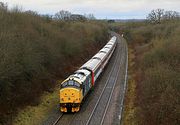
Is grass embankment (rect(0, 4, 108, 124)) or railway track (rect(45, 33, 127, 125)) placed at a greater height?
grass embankment (rect(0, 4, 108, 124))

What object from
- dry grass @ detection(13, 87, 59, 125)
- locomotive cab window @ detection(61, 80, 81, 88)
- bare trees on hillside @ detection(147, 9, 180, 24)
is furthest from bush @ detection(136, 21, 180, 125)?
bare trees on hillside @ detection(147, 9, 180, 24)

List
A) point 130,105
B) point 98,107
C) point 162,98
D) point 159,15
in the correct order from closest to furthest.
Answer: point 162,98
point 98,107
point 130,105
point 159,15

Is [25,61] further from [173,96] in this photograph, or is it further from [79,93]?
[173,96]

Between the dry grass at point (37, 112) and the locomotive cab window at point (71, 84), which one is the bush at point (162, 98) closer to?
the locomotive cab window at point (71, 84)

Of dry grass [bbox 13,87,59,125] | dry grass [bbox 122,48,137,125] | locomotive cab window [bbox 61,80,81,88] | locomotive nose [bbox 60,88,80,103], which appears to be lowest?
dry grass [bbox 122,48,137,125]

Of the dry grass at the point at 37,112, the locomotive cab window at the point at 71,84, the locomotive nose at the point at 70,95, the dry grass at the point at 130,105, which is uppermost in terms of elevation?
the locomotive cab window at the point at 71,84

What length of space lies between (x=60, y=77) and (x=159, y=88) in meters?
18.7

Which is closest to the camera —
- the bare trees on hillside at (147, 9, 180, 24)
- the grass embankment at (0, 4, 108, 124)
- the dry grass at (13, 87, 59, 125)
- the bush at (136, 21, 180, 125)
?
the bush at (136, 21, 180, 125)

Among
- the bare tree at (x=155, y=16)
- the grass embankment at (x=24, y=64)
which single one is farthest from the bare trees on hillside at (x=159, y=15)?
the grass embankment at (x=24, y=64)

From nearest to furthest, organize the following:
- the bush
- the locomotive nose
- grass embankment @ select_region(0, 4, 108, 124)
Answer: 1. the bush
2. grass embankment @ select_region(0, 4, 108, 124)
3. the locomotive nose

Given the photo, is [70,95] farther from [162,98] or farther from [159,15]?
[159,15]

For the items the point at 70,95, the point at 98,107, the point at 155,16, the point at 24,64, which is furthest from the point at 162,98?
the point at 155,16

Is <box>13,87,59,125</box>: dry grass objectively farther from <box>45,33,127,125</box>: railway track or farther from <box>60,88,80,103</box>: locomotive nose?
<box>60,88,80,103</box>: locomotive nose

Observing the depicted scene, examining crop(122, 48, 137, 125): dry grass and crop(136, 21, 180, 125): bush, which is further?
crop(122, 48, 137, 125): dry grass
